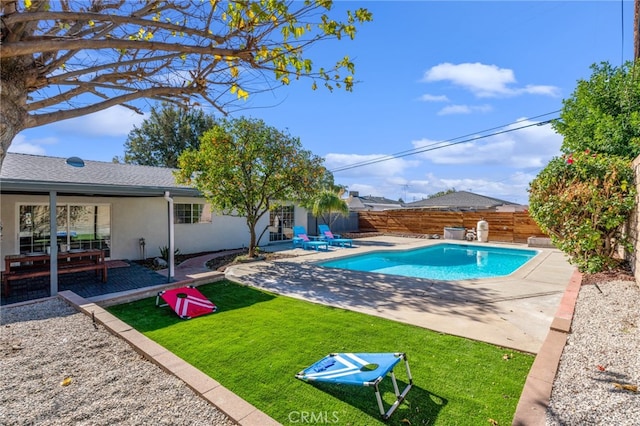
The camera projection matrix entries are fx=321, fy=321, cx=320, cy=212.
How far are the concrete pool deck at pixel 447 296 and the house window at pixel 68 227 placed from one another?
5699mm

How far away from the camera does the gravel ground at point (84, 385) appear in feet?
9.94

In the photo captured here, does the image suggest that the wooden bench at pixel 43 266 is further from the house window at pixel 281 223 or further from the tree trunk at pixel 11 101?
the house window at pixel 281 223

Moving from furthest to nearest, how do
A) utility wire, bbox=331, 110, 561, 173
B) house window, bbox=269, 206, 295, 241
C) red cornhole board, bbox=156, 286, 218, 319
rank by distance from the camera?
utility wire, bbox=331, 110, 561, 173
house window, bbox=269, 206, 295, 241
red cornhole board, bbox=156, 286, 218, 319

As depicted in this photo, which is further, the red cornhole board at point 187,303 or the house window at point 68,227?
the house window at point 68,227

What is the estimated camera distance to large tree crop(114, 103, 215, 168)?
99.1 ft

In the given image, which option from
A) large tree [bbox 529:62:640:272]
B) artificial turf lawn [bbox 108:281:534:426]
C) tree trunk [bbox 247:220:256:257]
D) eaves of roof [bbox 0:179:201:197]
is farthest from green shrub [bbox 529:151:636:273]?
eaves of roof [bbox 0:179:201:197]

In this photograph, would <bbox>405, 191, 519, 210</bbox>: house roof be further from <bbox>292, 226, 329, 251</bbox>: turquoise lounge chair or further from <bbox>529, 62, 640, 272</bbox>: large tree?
<bbox>529, 62, 640, 272</bbox>: large tree

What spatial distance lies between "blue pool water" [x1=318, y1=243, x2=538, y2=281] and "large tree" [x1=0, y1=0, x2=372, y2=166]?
8781 mm

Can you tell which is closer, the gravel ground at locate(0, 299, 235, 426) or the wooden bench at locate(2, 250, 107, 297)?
the gravel ground at locate(0, 299, 235, 426)

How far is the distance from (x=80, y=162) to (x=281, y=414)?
13.1 m

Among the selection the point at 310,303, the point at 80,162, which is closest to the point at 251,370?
the point at 310,303

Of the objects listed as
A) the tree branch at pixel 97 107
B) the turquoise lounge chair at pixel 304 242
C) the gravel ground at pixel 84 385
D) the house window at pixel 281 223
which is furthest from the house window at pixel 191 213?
the tree branch at pixel 97 107

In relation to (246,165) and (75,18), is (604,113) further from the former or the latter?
(75,18)

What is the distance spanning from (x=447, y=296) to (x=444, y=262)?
834 centimetres
